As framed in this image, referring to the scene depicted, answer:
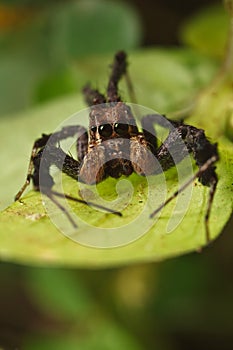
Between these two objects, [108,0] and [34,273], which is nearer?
[34,273]

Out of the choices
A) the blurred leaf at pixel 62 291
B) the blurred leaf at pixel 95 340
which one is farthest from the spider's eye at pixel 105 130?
the blurred leaf at pixel 62 291

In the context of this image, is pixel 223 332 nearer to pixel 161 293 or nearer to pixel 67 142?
pixel 161 293

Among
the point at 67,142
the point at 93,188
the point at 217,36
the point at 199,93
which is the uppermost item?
the point at 217,36

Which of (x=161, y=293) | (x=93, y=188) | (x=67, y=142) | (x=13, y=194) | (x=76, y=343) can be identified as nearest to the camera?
(x=93, y=188)

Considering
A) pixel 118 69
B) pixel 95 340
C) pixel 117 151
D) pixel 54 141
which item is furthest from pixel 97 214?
pixel 95 340

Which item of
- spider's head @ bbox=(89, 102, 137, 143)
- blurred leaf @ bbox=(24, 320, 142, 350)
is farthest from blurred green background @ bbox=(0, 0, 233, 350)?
spider's head @ bbox=(89, 102, 137, 143)

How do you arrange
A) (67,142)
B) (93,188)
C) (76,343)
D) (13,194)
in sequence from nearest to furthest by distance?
(93,188), (13,194), (67,142), (76,343)

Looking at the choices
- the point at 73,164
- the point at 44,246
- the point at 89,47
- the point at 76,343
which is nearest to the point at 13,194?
the point at 73,164

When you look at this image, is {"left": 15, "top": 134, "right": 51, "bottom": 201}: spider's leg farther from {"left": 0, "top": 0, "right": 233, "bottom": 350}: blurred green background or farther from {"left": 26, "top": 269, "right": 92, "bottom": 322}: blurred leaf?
{"left": 26, "top": 269, "right": 92, "bottom": 322}: blurred leaf

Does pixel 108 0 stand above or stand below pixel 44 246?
above
